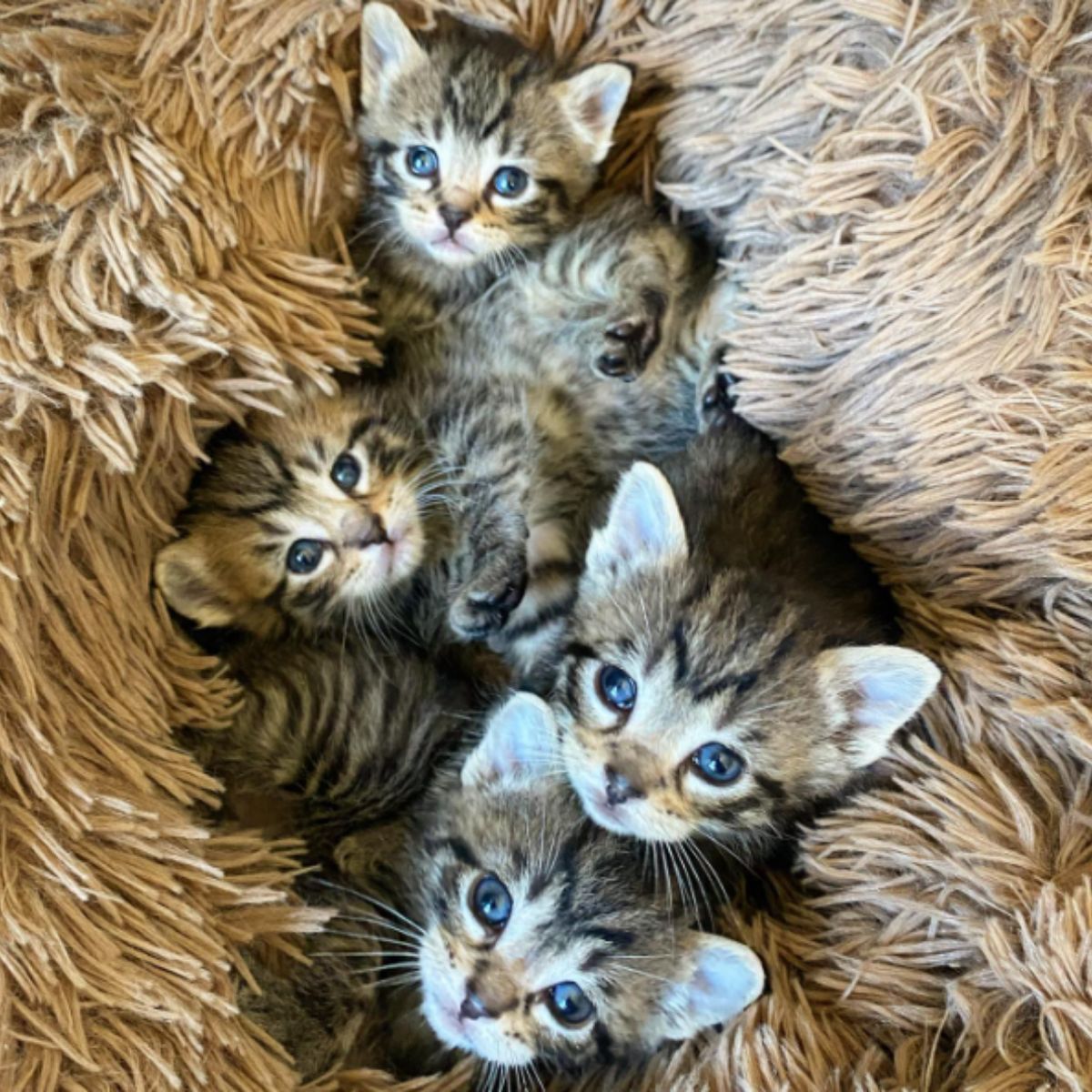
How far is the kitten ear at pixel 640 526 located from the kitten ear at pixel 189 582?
0.46 m

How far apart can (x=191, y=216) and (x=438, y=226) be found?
1.27 feet

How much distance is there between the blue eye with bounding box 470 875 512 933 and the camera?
1294mm

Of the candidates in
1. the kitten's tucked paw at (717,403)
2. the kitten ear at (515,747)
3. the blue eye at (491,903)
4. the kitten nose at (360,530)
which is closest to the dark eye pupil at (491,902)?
the blue eye at (491,903)

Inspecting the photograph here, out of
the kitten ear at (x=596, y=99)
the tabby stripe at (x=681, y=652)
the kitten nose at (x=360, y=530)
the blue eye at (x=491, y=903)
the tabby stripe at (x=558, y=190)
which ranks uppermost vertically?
the kitten ear at (x=596, y=99)

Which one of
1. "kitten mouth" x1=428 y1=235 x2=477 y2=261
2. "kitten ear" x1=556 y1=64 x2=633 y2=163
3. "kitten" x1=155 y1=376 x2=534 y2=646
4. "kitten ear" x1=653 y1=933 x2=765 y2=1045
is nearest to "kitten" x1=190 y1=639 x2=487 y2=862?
"kitten" x1=155 y1=376 x2=534 y2=646

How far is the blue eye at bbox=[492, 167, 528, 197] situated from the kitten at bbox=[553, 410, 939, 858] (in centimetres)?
51

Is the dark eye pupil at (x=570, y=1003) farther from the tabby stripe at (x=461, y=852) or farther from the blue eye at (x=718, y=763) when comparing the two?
the blue eye at (x=718, y=763)

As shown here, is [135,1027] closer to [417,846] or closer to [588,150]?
[417,846]

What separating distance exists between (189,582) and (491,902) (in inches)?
20.0

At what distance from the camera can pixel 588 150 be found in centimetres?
161

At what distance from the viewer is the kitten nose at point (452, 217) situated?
5.14ft

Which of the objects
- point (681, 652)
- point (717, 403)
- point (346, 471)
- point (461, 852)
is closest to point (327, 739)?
point (461, 852)

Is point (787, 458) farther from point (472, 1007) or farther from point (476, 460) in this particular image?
point (472, 1007)

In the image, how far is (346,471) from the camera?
1.49 m
